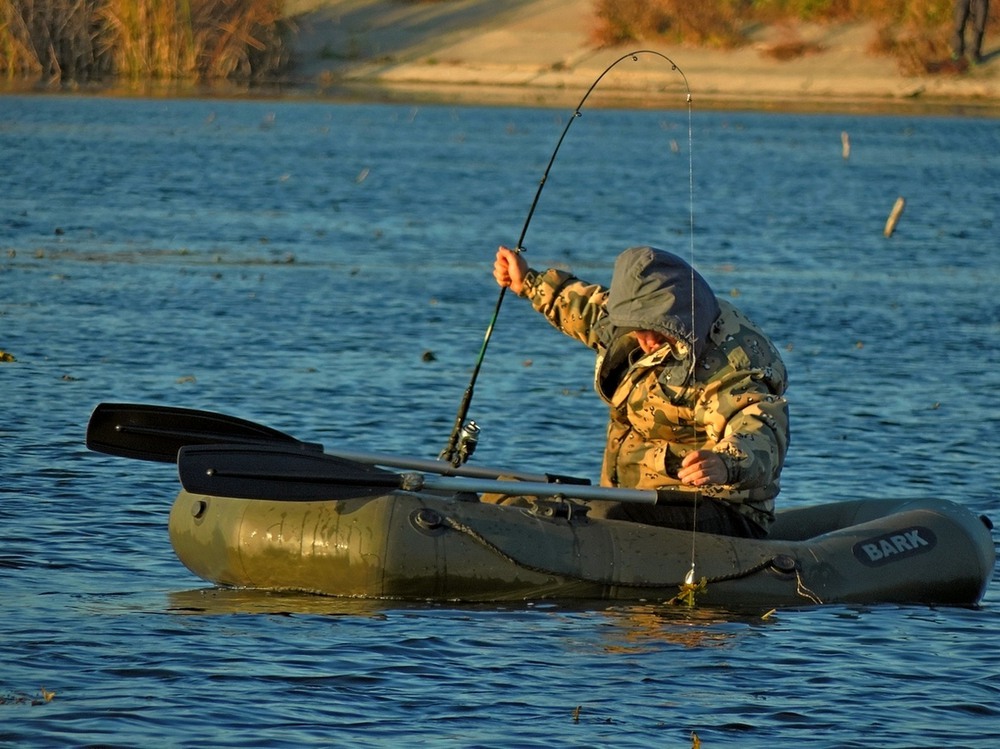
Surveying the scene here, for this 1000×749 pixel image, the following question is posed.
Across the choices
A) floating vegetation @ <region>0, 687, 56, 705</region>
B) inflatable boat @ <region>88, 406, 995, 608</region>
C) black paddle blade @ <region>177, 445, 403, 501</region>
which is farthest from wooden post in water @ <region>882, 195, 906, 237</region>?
floating vegetation @ <region>0, 687, 56, 705</region>

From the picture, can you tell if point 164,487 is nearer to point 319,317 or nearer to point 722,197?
point 319,317

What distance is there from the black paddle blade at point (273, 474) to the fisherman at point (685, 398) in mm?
992

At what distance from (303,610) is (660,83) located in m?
45.5

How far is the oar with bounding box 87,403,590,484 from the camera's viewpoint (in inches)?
304

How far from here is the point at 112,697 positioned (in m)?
6.28

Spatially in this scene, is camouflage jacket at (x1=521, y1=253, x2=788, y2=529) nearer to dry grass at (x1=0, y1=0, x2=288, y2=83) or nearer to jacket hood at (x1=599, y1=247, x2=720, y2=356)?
jacket hood at (x1=599, y1=247, x2=720, y2=356)

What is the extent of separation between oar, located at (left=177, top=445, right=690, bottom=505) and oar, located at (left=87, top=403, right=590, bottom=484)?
0.27 m

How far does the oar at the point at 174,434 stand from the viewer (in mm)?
7719

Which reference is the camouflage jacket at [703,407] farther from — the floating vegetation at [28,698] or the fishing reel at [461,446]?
the floating vegetation at [28,698]

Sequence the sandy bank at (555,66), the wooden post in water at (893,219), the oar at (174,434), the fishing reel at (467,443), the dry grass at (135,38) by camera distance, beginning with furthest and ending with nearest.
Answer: the sandy bank at (555,66) → the dry grass at (135,38) → the wooden post in water at (893,219) → the fishing reel at (467,443) → the oar at (174,434)

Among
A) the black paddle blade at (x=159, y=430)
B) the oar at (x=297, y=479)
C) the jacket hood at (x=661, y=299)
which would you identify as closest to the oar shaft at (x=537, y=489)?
the oar at (x=297, y=479)

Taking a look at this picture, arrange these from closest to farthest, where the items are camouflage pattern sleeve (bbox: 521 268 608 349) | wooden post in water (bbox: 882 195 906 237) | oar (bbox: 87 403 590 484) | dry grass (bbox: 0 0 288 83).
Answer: oar (bbox: 87 403 590 484)
camouflage pattern sleeve (bbox: 521 268 608 349)
wooden post in water (bbox: 882 195 906 237)
dry grass (bbox: 0 0 288 83)

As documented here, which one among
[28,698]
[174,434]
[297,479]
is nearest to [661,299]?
[297,479]

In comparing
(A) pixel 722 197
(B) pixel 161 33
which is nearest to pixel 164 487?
(A) pixel 722 197
